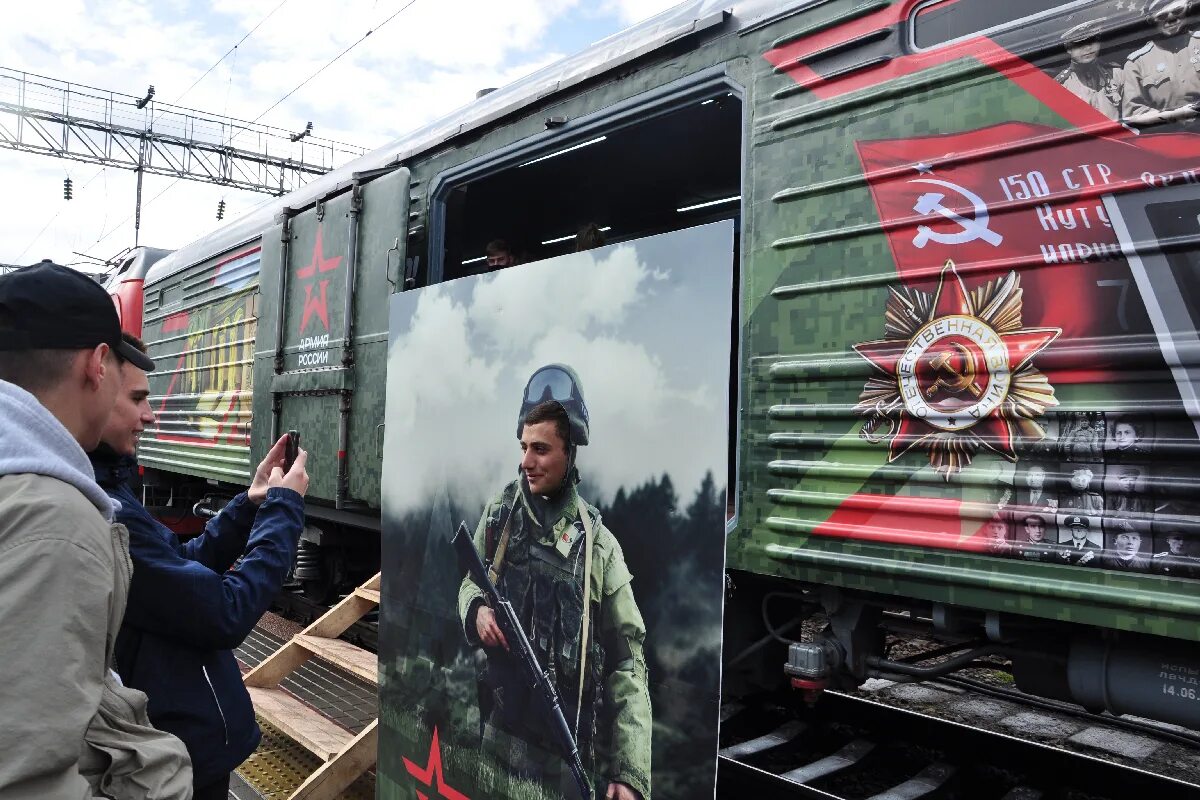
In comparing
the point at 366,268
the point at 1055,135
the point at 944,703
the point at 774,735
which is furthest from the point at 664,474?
the point at 944,703

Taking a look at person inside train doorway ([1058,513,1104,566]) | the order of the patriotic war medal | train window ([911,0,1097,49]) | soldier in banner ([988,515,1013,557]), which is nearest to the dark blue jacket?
the order of the patriotic war medal

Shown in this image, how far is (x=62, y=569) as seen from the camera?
3.98 ft

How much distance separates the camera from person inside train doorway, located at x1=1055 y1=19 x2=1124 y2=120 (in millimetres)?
2049

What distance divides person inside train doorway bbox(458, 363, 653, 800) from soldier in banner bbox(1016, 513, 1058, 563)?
0.92 meters

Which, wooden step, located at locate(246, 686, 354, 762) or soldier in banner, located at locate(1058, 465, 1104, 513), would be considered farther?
wooden step, located at locate(246, 686, 354, 762)

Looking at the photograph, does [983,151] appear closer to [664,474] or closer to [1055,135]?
[1055,135]

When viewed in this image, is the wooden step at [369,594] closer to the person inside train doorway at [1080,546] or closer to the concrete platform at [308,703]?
the concrete platform at [308,703]

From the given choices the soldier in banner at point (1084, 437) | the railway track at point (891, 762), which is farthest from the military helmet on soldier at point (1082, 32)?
the railway track at point (891, 762)

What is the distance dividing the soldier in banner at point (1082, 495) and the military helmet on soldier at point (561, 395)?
1.17 metres

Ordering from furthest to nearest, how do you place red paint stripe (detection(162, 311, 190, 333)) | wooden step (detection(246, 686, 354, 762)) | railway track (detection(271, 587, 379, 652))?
red paint stripe (detection(162, 311, 190, 333)), railway track (detection(271, 587, 379, 652)), wooden step (detection(246, 686, 354, 762))

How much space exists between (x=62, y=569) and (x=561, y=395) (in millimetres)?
1454

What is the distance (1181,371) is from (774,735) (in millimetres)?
2567

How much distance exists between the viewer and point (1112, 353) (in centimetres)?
198

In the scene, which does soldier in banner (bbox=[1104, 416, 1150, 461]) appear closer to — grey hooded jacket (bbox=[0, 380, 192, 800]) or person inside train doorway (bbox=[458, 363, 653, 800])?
person inside train doorway (bbox=[458, 363, 653, 800])
